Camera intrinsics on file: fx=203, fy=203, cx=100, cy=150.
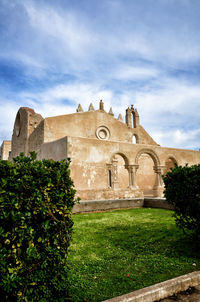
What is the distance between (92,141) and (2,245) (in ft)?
36.1

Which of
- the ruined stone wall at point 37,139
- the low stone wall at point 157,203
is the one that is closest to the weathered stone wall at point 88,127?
the ruined stone wall at point 37,139

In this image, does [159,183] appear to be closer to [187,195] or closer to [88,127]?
[88,127]

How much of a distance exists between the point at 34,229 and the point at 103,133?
19.2 m

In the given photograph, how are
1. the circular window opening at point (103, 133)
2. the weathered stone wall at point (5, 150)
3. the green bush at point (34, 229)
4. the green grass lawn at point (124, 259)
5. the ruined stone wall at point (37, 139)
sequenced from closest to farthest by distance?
the green bush at point (34, 229) → the green grass lawn at point (124, 259) → the ruined stone wall at point (37, 139) → the circular window opening at point (103, 133) → the weathered stone wall at point (5, 150)

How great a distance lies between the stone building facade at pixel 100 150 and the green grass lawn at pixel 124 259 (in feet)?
18.8

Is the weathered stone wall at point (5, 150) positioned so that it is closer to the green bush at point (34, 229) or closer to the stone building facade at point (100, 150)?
the stone building facade at point (100, 150)

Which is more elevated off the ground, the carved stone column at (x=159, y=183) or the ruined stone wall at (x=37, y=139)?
the ruined stone wall at (x=37, y=139)

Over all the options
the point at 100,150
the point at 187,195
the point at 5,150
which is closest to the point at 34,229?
the point at 187,195

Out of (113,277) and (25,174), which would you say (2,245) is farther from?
(113,277)

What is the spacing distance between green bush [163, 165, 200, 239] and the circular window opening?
54.5 ft

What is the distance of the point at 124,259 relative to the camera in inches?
134

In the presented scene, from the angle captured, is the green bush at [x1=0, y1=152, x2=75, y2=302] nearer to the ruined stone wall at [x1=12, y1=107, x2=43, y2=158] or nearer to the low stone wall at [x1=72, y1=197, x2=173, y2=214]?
the low stone wall at [x1=72, y1=197, x2=173, y2=214]

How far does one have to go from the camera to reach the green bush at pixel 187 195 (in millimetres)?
3535

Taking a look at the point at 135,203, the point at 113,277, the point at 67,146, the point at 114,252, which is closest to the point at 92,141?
the point at 67,146
